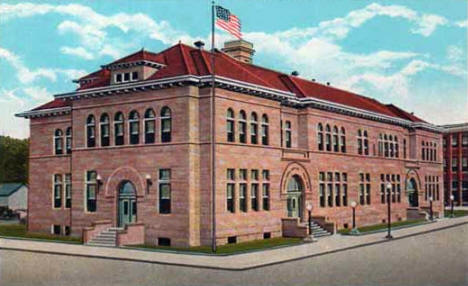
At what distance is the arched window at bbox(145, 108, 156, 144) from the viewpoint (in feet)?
126

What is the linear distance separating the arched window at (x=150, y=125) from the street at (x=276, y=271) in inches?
347

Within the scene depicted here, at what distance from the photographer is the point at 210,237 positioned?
3628cm

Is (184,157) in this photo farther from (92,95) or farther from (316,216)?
(316,216)

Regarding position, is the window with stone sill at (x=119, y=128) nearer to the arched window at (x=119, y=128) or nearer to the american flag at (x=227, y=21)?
the arched window at (x=119, y=128)

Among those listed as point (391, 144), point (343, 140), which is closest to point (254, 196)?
point (343, 140)

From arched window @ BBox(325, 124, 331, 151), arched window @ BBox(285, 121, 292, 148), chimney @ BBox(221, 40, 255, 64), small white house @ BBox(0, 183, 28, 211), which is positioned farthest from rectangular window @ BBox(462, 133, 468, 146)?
small white house @ BBox(0, 183, 28, 211)

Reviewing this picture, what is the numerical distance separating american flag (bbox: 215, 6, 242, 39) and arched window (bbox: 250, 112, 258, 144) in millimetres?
7768

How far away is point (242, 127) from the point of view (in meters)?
39.5

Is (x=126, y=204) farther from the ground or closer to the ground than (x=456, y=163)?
closer to the ground

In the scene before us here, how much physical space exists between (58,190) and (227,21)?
1970 centimetres

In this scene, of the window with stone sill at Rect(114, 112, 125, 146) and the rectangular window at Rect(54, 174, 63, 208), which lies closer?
the window with stone sill at Rect(114, 112, 125, 146)

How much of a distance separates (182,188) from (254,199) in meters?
5.60

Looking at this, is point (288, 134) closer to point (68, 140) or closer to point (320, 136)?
point (320, 136)

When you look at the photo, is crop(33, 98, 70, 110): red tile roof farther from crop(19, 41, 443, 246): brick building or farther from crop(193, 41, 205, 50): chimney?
crop(193, 41, 205, 50): chimney
